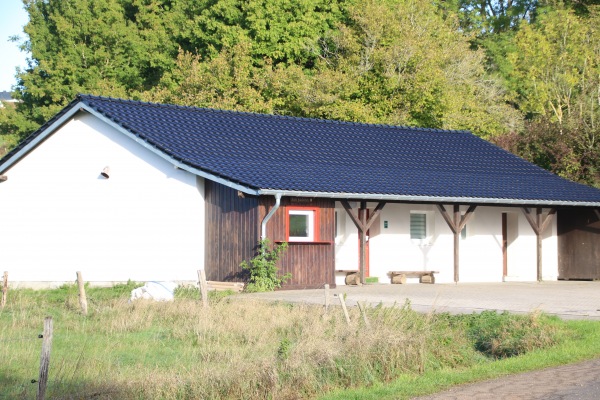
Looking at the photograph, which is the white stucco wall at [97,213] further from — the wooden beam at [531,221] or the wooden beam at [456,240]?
the wooden beam at [531,221]

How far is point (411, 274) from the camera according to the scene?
29.4 metres

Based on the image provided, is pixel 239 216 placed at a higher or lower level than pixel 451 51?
lower

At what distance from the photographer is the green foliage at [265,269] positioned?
24.6 metres

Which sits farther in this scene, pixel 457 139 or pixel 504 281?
pixel 457 139

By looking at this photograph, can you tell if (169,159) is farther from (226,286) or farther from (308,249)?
(308,249)

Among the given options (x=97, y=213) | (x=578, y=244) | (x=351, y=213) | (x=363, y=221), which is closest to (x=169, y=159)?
(x=97, y=213)

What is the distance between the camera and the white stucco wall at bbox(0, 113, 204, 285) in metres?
26.5

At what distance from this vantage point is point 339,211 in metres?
28.3

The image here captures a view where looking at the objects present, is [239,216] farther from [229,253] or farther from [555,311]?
[555,311]

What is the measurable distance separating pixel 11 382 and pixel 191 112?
1871 centimetres

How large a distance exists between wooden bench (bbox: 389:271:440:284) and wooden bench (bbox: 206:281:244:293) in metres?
5.84

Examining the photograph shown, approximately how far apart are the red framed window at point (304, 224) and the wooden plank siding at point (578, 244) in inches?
398

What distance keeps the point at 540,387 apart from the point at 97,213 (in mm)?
17836

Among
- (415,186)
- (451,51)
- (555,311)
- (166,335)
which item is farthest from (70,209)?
(451,51)
